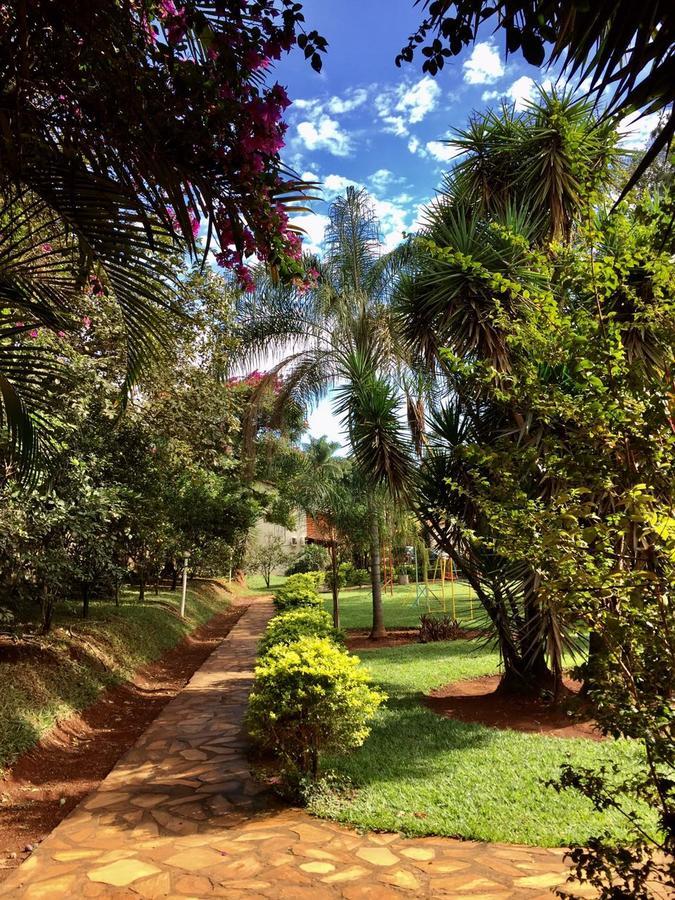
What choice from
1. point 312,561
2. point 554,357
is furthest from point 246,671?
point 312,561

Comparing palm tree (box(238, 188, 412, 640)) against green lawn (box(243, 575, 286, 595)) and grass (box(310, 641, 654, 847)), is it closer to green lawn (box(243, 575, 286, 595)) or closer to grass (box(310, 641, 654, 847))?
grass (box(310, 641, 654, 847))

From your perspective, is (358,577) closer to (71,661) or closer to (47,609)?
(47,609)

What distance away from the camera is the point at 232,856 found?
11.0ft

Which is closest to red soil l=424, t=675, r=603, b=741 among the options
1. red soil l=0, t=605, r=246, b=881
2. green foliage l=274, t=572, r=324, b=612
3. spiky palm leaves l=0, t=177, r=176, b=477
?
red soil l=0, t=605, r=246, b=881

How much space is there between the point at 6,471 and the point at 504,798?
5619 mm

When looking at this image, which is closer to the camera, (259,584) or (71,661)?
(71,661)

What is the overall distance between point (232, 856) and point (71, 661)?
5302 mm

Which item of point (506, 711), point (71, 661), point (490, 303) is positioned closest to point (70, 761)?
point (71, 661)

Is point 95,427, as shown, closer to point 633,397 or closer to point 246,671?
point 246,671

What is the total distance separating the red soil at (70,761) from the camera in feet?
13.7

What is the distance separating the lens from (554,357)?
288 centimetres

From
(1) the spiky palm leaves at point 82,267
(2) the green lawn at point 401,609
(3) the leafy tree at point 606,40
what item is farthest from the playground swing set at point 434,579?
(3) the leafy tree at point 606,40

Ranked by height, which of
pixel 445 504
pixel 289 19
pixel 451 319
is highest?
pixel 451 319

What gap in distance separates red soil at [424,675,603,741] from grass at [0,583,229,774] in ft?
14.1
